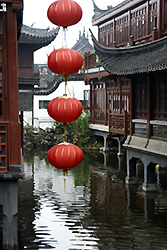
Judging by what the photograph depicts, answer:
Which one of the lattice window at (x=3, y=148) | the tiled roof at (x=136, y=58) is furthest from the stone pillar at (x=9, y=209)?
the tiled roof at (x=136, y=58)

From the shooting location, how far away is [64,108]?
26.6ft

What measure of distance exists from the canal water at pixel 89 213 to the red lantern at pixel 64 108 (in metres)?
1.22

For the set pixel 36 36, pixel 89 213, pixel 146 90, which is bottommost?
pixel 89 213

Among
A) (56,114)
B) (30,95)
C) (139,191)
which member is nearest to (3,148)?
(56,114)

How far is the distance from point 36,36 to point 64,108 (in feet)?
75.2

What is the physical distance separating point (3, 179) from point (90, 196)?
6.23 meters

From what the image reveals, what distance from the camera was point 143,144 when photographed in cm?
→ 1494

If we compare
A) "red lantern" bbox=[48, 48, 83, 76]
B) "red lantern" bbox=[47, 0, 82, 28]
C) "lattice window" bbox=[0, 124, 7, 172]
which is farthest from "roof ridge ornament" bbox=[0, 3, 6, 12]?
"lattice window" bbox=[0, 124, 7, 172]

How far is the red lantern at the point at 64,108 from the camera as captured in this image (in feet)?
26.7

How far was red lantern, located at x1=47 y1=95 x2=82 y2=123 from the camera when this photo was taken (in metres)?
8.12

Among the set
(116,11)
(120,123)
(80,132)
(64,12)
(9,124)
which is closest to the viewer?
(64,12)

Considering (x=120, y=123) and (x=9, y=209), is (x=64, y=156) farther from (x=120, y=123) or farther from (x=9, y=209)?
(x=120, y=123)

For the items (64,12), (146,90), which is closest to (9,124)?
(64,12)

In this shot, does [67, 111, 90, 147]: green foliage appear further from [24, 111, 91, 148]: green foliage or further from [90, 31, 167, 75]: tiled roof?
[90, 31, 167, 75]: tiled roof
